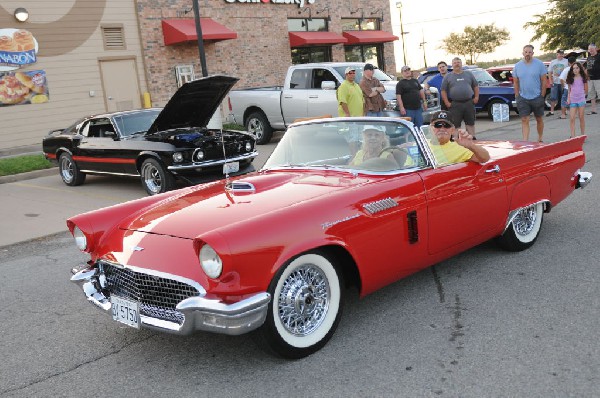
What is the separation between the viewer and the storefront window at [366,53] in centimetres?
2594

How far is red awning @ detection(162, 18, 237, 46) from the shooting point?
1910 cm

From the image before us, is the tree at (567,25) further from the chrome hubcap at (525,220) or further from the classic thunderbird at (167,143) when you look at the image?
→ the chrome hubcap at (525,220)

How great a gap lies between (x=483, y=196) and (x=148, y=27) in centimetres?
1707

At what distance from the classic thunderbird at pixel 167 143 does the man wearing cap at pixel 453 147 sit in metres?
4.07

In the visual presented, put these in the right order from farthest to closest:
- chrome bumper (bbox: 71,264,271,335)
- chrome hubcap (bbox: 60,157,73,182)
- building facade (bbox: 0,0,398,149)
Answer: building facade (bbox: 0,0,398,149), chrome hubcap (bbox: 60,157,73,182), chrome bumper (bbox: 71,264,271,335)

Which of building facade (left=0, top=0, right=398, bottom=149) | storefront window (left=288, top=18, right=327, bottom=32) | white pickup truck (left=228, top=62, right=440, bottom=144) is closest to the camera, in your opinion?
white pickup truck (left=228, top=62, right=440, bottom=144)

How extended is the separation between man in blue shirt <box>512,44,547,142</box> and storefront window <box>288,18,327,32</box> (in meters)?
14.6

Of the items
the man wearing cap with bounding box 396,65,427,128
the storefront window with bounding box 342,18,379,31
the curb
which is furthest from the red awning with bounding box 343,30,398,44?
the curb

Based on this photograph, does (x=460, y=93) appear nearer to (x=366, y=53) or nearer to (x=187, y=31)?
(x=187, y=31)

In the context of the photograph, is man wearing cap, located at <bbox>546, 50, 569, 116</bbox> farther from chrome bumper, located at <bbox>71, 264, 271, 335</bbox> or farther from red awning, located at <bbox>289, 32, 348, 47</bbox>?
Result: chrome bumper, located at <bbox>71, 264, 271, 335</bbox>

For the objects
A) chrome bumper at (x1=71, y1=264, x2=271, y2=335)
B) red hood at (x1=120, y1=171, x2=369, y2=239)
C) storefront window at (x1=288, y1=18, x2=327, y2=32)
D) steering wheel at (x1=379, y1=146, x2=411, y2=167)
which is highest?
storefront window at (x1=288, y1=18, x2=327, y2=32)

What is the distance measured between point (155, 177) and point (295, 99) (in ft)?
19.1

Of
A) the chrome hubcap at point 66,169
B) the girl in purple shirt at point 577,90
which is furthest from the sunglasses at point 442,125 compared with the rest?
the chrome hubcap at point 66,169

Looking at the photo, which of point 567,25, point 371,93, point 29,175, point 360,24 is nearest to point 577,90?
point 371,93
